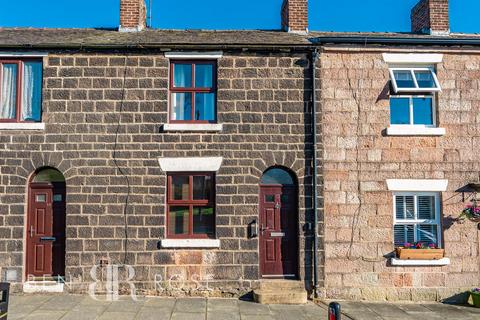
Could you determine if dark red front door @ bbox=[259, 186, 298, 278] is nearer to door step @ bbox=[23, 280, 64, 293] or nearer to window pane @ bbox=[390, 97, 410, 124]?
window pane @ bbox=[390, 97, 410, 124]

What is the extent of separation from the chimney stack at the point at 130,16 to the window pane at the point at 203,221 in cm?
509

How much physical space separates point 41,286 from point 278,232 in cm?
524

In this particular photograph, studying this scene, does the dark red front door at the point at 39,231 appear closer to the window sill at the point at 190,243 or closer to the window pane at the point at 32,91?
the window pane at the point at 32,91

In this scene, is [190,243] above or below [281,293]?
above

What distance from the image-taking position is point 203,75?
1004 cm

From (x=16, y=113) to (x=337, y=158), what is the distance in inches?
287

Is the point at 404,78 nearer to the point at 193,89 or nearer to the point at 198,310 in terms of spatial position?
the point at 193,89

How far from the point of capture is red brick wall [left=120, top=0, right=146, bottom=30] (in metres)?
11.1

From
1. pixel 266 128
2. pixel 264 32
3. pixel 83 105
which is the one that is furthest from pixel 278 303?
pixel 264 32

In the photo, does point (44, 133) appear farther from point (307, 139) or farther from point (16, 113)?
point (307, 139)

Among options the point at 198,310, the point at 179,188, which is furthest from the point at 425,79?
the point at 198,310

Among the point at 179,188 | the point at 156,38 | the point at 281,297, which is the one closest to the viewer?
the point at 281,297

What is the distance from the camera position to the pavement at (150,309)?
792 cm

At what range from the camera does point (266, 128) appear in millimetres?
9836
